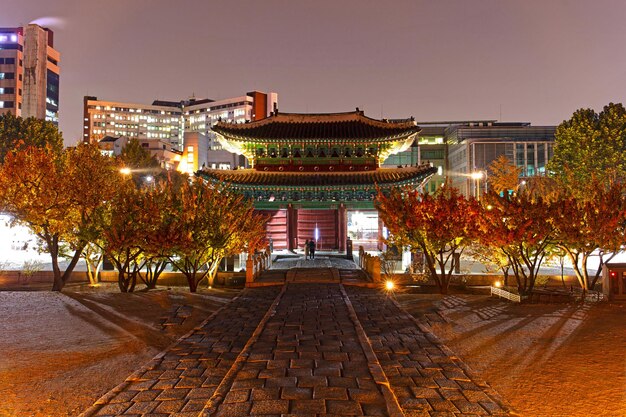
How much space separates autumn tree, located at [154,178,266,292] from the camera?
1862cm

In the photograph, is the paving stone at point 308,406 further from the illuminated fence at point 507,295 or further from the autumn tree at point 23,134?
the autumn tree at point 23,134

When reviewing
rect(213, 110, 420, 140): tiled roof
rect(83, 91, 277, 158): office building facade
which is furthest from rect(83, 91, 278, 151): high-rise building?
rect(213, 110, 420, 140): tiled roof

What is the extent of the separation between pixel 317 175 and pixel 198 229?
13.5 meters

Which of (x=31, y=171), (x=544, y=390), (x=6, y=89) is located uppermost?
(x=6, y=89)

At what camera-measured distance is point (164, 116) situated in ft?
430

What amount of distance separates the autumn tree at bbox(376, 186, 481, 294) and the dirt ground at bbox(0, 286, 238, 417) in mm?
8159

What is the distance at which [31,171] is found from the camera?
1911 cm

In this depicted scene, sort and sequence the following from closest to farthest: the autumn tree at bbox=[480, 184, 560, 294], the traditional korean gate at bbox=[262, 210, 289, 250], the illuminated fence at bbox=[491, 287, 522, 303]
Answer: the illuminated fence at bbox=[491, 287, 522, 303], the autumn tree at bbox=[480, 184, 560, 294], the traditional korean gate at bbox=[262, 210, 289, 250]

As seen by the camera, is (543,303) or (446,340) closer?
(446,340)

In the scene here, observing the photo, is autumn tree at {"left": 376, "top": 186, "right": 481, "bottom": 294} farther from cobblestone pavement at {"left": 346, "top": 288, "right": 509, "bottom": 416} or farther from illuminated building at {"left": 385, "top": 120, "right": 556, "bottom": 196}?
illuminated building at {"left": 385, "top": 120, "right": 556, "bottom": 196}

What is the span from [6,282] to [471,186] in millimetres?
62262

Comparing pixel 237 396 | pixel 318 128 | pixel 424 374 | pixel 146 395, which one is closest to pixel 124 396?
pixel 146 395

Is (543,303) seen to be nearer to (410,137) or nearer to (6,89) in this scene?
(410,137)

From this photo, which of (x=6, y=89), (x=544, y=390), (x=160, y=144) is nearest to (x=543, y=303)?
(x=544, y=390)
